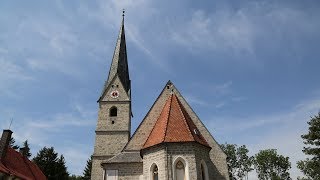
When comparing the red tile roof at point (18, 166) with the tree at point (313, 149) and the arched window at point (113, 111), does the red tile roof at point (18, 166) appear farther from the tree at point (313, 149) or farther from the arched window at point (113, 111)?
the tree at point (313, 149)

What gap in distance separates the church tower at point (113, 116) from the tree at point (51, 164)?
15131 mm

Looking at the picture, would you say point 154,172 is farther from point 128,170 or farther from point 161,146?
point 128,170

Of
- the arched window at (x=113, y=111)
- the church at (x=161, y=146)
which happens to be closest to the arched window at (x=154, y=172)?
the church at (x=161, y=146)

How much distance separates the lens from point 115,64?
3219 centimetres

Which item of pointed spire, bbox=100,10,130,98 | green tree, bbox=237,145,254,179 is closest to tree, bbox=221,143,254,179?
green tree, bbox=237,145,254,179

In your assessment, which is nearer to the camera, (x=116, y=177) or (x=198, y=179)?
(x=198, y=179)

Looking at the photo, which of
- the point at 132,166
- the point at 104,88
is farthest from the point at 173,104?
the point at 104,88

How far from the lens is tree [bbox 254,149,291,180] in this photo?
46438 millimetres

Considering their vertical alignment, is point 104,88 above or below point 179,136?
above

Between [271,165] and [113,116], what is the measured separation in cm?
3104

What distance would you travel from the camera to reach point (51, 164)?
3872 cm

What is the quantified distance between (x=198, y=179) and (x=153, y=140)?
11.7 ft

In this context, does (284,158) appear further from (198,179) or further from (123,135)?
(198,179)

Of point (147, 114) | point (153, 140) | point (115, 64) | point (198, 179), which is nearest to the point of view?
point (198, 179)
